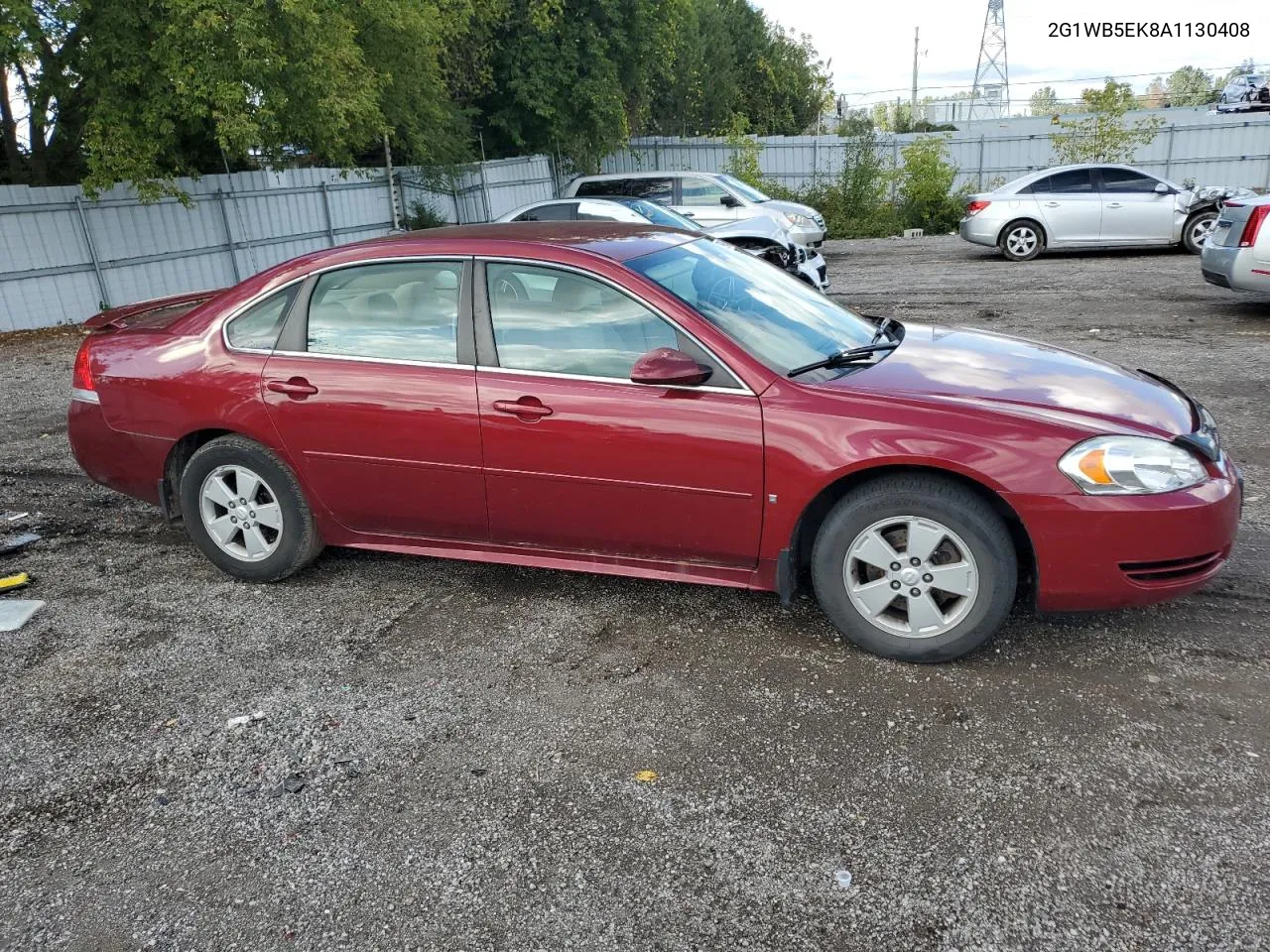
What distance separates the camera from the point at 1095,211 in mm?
16062

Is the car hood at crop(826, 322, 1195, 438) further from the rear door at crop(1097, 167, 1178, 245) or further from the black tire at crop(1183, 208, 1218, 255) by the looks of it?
the black tire at crop(1183, 208, 1218, 255)

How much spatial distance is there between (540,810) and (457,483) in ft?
5.35

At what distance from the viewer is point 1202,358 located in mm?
8703

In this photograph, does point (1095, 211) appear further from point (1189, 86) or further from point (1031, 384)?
point (1189, 86)

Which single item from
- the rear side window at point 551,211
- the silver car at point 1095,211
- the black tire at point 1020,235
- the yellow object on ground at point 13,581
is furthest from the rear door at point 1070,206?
the yellow object on ground at point 13,581

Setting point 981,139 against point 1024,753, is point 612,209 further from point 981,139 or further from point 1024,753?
point 981,139

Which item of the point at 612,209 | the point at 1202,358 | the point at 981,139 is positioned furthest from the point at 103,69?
the point at 981,139

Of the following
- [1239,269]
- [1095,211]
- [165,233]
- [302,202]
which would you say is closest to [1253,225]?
[1239,269]

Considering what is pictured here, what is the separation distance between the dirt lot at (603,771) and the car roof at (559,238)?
1556 millimetres

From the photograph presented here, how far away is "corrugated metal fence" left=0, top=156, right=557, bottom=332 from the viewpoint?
1430cm

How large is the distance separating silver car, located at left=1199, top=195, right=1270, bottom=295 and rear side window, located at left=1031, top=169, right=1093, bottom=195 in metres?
6.07

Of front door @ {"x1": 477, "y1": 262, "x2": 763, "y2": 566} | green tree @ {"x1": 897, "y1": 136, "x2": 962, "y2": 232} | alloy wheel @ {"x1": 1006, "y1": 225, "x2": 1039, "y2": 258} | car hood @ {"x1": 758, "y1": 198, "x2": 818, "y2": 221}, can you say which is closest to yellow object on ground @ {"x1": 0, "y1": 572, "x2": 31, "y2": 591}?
front door @ {"x1": 477, "y1": 262, "x2": 763, "y2": 566}

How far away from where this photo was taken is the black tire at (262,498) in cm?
457

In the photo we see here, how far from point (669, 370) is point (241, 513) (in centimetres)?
231
